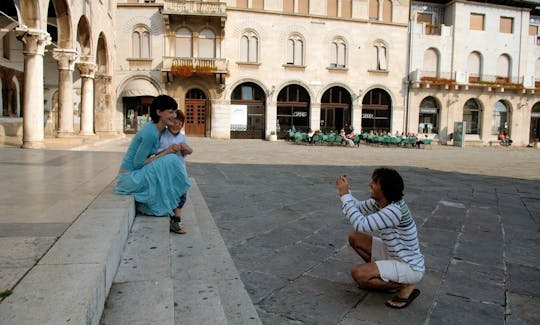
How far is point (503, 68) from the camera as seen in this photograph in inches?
1313

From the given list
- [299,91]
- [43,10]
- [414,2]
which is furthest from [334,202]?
[414,2]

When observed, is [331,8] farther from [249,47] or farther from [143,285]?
[143,285]

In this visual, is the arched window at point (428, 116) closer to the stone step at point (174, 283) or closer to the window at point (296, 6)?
the window at point (296, 6)

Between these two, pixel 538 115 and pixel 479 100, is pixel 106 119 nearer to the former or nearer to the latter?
pixel 479 100

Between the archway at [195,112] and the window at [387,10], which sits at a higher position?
the window at [387,10]

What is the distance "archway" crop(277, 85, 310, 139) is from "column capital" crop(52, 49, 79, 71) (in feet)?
58.7

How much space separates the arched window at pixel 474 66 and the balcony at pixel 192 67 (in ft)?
62.6

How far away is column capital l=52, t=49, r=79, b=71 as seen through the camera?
1288 cm

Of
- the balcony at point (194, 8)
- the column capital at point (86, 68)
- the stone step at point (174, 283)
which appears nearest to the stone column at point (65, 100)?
the column capital at point (86, 68)

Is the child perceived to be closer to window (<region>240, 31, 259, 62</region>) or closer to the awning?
the awning

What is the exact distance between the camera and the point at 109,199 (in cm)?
400

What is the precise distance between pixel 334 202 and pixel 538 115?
35.8 metres

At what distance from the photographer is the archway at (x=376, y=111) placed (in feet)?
102

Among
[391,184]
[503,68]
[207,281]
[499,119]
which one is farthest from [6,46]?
[499,119]
